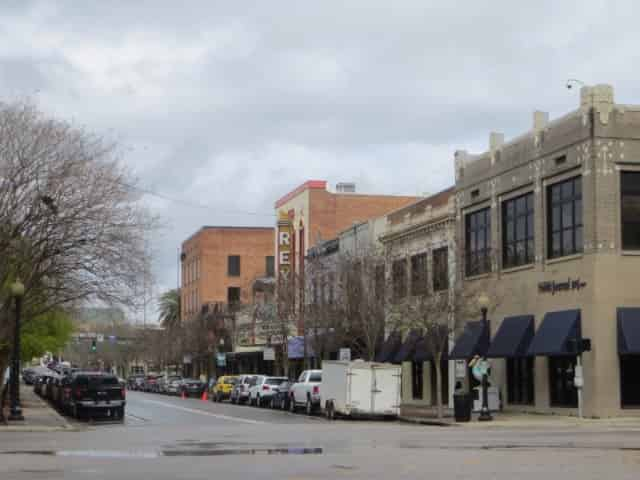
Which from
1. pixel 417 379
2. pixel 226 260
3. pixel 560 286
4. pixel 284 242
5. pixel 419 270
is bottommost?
pixel 417 379

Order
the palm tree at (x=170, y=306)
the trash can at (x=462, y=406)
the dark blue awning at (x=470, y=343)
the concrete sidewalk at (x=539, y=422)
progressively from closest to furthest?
1. the concrete sidewalk at (x=539, y=422)
2. the trash can at (x=462, y=406)
3. the dark blue awning at (x=470, y=343)
4. the palm tree at (x=170, y=306)

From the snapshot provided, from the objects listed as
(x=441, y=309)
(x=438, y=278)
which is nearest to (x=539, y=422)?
(x=441, y=309)

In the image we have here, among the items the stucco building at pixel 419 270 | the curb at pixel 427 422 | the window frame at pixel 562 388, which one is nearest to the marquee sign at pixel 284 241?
the stucco building at pixel 419 270

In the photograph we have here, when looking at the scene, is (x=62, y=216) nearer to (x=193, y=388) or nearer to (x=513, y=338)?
(x=513, y=338)

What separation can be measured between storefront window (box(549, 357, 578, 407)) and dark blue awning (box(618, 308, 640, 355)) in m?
1.99

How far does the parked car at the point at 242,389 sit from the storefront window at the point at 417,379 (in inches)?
391

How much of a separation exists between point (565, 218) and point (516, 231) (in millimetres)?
4183

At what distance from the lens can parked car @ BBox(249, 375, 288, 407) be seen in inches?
2235

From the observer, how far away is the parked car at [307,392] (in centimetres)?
4700

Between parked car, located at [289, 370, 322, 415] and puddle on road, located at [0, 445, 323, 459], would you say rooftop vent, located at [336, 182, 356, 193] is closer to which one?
parked car, located at [289, 370, 322, 415]

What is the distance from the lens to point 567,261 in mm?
40000

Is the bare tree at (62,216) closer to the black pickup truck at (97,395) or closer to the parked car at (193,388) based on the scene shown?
the black pickup truck at (97,395)

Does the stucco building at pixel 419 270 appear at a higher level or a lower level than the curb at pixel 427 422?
higher

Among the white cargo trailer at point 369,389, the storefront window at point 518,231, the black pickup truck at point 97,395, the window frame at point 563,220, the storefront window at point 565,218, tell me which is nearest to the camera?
the window frame at point 563,220
